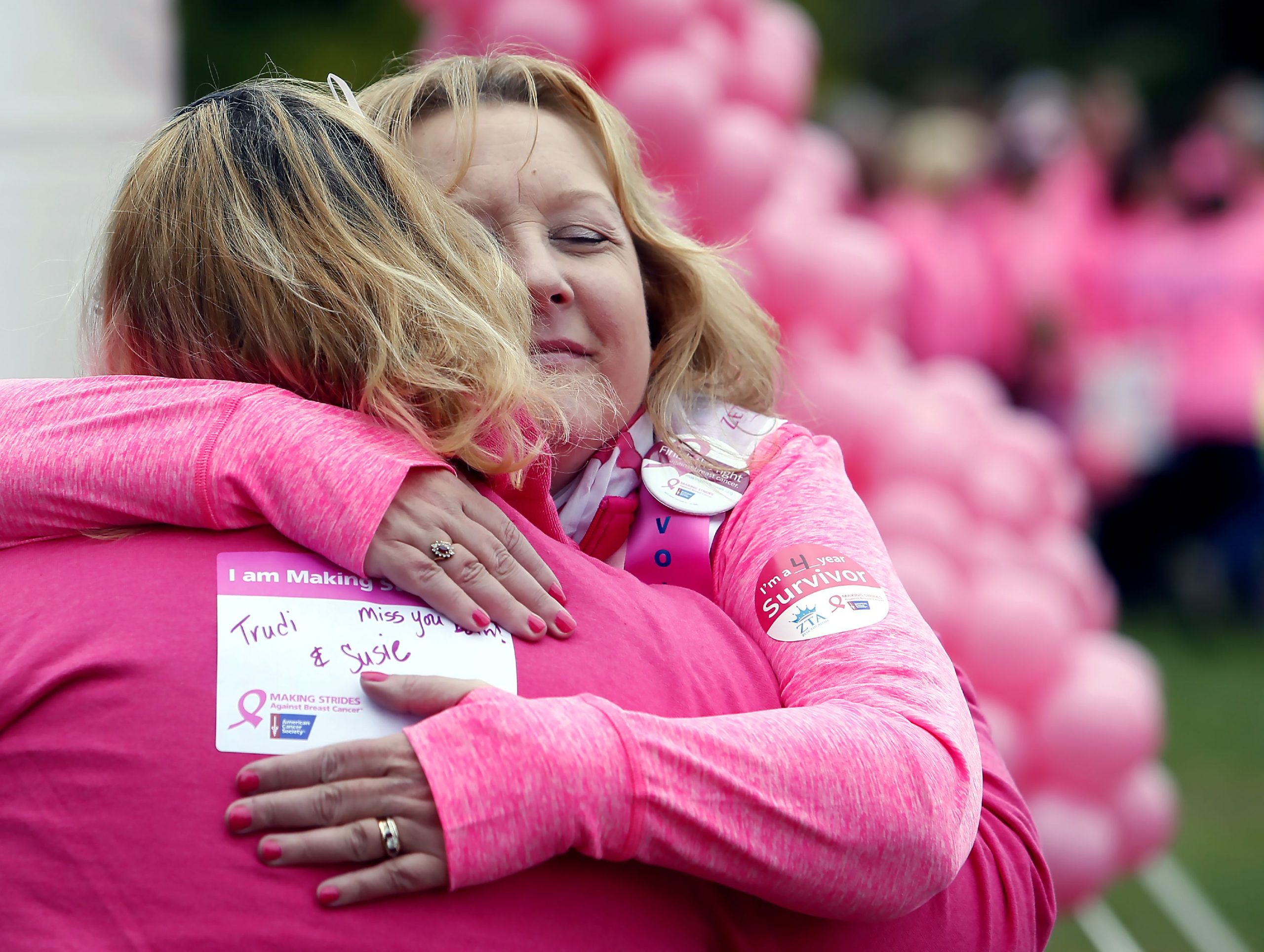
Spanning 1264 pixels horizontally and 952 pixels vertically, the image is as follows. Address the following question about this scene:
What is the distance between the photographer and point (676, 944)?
1.21m

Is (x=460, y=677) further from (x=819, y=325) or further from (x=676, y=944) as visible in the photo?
(x=819, y=325)

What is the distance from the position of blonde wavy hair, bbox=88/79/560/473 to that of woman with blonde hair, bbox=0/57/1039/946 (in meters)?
0.08

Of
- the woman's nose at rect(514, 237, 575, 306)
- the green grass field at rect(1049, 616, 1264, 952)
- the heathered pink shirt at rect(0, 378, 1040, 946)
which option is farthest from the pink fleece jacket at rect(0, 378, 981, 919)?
the green grass field at rect(1049, 616, 1264, 952)

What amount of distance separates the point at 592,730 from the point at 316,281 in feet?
1.69

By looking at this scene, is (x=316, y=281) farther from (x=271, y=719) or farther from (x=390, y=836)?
(x=390, y=836)

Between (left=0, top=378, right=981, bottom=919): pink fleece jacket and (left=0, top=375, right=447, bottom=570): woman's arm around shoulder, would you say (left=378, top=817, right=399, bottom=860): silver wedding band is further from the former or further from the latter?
(left=0, top=375, right=447, bottom=570): woman's arm around shoulder

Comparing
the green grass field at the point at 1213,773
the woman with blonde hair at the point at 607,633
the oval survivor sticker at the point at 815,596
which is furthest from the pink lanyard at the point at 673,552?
the green grass field at the point at 1213,773

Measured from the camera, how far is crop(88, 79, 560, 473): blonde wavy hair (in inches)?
52.5

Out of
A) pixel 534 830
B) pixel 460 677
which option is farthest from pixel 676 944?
pixel 460 677

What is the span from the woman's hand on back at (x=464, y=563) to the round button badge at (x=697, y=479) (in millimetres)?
298

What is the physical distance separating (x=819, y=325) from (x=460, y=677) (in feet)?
9.97

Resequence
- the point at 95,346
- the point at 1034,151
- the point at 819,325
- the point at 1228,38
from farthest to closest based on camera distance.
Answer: the point at 1228,38 → the point at 1034,151 → the point at 819,325 → the point at 95,346

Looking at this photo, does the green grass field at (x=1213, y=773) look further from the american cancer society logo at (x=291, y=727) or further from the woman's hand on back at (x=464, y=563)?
the american cancer society logo at (x=291, y=727)

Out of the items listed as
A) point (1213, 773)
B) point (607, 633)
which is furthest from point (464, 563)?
point (1213, 773)
